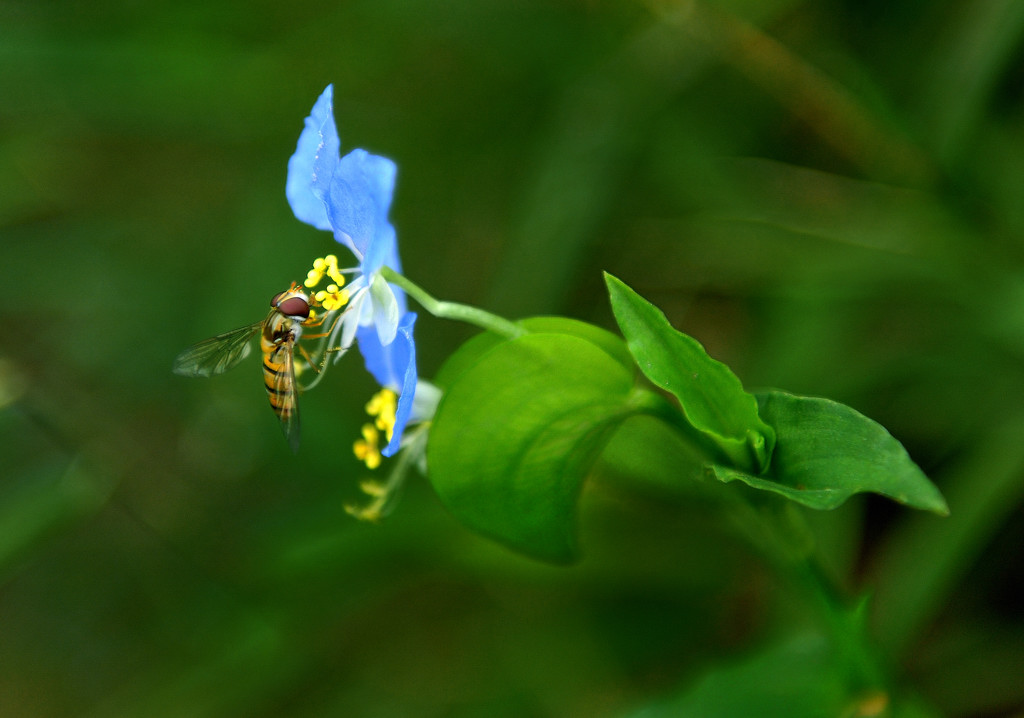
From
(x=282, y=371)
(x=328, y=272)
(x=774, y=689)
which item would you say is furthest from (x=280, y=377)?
(x=774, y=689)

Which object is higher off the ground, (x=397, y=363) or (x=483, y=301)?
(x=397, y=363)

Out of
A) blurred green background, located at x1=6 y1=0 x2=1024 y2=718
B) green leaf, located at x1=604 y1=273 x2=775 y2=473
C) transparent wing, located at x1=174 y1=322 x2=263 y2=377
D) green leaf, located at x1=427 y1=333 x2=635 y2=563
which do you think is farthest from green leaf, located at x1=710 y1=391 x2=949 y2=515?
transparent wing, located at x1=174 y1=322 x2=263 y2=377

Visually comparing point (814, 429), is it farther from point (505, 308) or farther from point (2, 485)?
point (2, 485)

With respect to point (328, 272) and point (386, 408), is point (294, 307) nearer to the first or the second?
point (328, 272)

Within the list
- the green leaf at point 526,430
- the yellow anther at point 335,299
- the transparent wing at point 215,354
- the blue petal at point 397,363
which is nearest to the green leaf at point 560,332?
the green leaf at point 526,430

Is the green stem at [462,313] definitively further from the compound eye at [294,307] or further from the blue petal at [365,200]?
the compound eye at [294,307]

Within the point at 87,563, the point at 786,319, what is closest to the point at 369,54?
the point at 786,319
